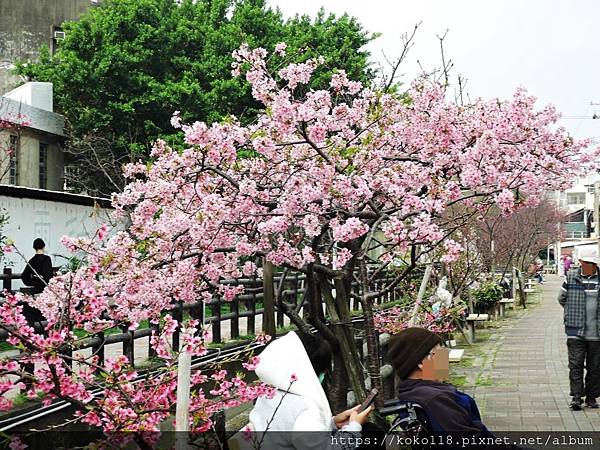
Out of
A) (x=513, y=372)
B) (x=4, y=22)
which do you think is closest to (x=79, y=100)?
(x=4, y=22)

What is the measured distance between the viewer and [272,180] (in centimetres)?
817

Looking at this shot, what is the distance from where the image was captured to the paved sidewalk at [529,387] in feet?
29.7

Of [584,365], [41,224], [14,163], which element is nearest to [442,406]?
[584,365]

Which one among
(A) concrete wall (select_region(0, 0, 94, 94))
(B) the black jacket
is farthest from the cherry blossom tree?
(A) concrete wall (select_region(0, 0, 94, 94))

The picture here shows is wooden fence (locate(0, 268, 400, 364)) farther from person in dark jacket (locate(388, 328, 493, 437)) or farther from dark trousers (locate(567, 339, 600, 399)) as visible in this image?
dark trousers (locate(567, 339, 600, 399))

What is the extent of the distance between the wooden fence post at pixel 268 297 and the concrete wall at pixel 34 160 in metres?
17.7

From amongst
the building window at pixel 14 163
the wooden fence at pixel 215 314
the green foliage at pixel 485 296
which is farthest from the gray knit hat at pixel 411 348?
the building window at pixel 14 163

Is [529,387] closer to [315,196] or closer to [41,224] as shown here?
[315,196]

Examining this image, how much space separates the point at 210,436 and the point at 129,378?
54 centimetres

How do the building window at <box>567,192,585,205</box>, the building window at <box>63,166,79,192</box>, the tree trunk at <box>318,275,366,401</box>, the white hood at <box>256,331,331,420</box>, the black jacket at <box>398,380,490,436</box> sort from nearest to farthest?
1. the white hood at <box>256,331,331,420</box>
2. the black jacket at <box>398,380,490,436</box>
3. the tree trunk at <box>318,275,366,401</box>
4. the building window at <box>63,166,79,192</box>
5. the building window at <box>567,192,585,205</box>

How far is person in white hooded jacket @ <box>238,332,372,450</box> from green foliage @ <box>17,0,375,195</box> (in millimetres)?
22858

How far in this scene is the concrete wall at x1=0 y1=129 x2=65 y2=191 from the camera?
84.2 feet

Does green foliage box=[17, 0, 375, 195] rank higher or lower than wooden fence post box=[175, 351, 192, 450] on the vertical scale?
higher

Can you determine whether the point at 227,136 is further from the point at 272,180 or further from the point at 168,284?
the point at 168,284
